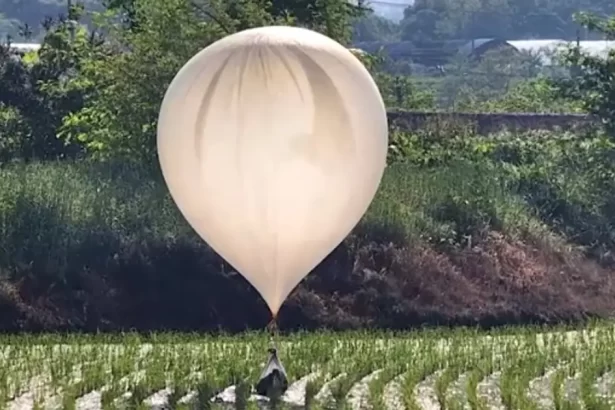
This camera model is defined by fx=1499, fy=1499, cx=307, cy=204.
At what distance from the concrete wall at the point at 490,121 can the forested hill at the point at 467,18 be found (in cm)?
5694

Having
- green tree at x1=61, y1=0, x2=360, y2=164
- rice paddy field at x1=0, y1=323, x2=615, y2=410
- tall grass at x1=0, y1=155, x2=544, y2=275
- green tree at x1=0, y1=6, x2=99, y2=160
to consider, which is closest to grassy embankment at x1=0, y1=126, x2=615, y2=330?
tall grass at x1=0, y1=155, x2=544, y2=275

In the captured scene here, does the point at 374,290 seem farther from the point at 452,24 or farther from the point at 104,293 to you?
the point at 452,24

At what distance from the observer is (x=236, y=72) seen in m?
9.20

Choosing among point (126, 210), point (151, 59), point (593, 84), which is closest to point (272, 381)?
point (126, 210)

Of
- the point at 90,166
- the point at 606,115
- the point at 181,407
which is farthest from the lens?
the point at 606,115

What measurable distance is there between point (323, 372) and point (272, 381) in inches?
37.8

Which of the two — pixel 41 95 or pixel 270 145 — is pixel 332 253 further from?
pixel 41 95

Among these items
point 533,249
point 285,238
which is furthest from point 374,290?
point 285,238

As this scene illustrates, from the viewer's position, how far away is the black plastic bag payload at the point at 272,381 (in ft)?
31.6

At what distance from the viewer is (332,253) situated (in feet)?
51.0

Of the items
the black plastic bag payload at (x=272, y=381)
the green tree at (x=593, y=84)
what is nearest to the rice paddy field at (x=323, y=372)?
the black plastic bag payload at (x=272, y=381)

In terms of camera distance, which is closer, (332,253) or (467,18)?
(332,253)

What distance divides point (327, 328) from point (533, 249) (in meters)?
3.28

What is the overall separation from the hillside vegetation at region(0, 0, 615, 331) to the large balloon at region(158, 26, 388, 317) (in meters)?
5.31
